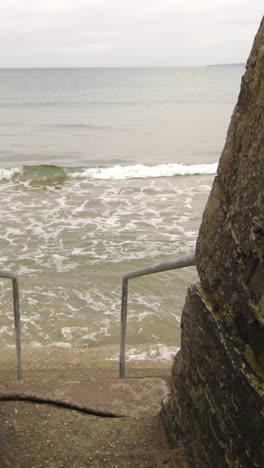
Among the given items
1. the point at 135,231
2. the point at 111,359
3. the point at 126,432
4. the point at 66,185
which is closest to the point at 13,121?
the point at 66,185

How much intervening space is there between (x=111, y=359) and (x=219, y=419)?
3443 mm

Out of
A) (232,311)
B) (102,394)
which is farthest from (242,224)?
(102,394)

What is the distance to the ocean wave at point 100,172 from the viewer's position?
17016 millimetres

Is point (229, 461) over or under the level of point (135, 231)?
over

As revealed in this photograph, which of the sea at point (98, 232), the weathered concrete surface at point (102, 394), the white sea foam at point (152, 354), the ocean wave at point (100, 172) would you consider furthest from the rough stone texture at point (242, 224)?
the ocean wave at point (100, 172)

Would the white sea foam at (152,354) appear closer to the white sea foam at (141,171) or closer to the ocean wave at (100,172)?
the ocean wave at (100,172)

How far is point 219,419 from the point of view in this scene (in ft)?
5.80

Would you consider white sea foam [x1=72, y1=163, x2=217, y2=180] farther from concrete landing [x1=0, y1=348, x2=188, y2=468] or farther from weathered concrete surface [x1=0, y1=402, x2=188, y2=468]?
weathered concrete surface [x1=0, y1=402, x2=188, y2=468]

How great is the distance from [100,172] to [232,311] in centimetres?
1668

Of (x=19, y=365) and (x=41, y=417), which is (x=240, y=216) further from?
(x=19, y=365)

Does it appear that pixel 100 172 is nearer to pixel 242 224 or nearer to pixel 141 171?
pixel 141 171

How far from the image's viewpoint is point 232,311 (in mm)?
1717

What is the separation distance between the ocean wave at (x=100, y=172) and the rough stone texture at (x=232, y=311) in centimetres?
1443

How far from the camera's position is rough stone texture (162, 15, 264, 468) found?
1550mm
